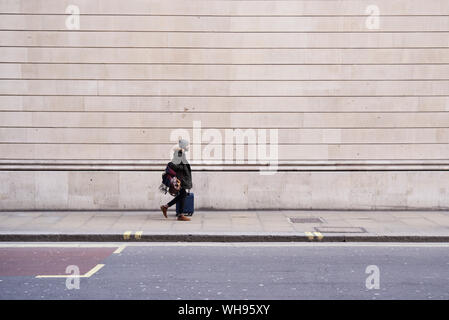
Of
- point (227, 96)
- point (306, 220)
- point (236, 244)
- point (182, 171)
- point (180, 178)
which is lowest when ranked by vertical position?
point (236, 244)

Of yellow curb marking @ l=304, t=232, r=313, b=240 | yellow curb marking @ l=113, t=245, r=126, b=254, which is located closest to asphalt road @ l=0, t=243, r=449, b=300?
yellow curb marking @ l=113, t=245, r=126, b=254

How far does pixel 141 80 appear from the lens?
1188 centimetres

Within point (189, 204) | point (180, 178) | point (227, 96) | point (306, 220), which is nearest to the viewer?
point (180, 178)

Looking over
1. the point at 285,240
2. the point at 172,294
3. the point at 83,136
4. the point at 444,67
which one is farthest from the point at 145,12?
the point at 172,294

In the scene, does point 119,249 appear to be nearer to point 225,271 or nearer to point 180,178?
point 225,271

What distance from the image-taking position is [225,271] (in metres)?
7.13

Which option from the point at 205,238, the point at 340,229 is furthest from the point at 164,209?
the point at 340,229

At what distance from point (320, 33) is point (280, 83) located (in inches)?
56.8

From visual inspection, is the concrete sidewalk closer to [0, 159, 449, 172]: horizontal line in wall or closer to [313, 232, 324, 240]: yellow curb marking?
[313, 232, 324, 240]: yellow curb marking

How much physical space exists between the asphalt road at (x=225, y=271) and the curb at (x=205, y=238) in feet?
0.71

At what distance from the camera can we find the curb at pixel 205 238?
9.09 m

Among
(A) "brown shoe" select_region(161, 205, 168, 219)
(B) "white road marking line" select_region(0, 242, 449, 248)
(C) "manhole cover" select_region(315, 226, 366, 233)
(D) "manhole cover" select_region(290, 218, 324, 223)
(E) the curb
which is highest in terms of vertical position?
(A) "brown shoe" select_region(161, 205, 168, 219)

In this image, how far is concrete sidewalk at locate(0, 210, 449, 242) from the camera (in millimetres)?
9109

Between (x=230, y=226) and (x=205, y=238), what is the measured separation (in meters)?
0.97
